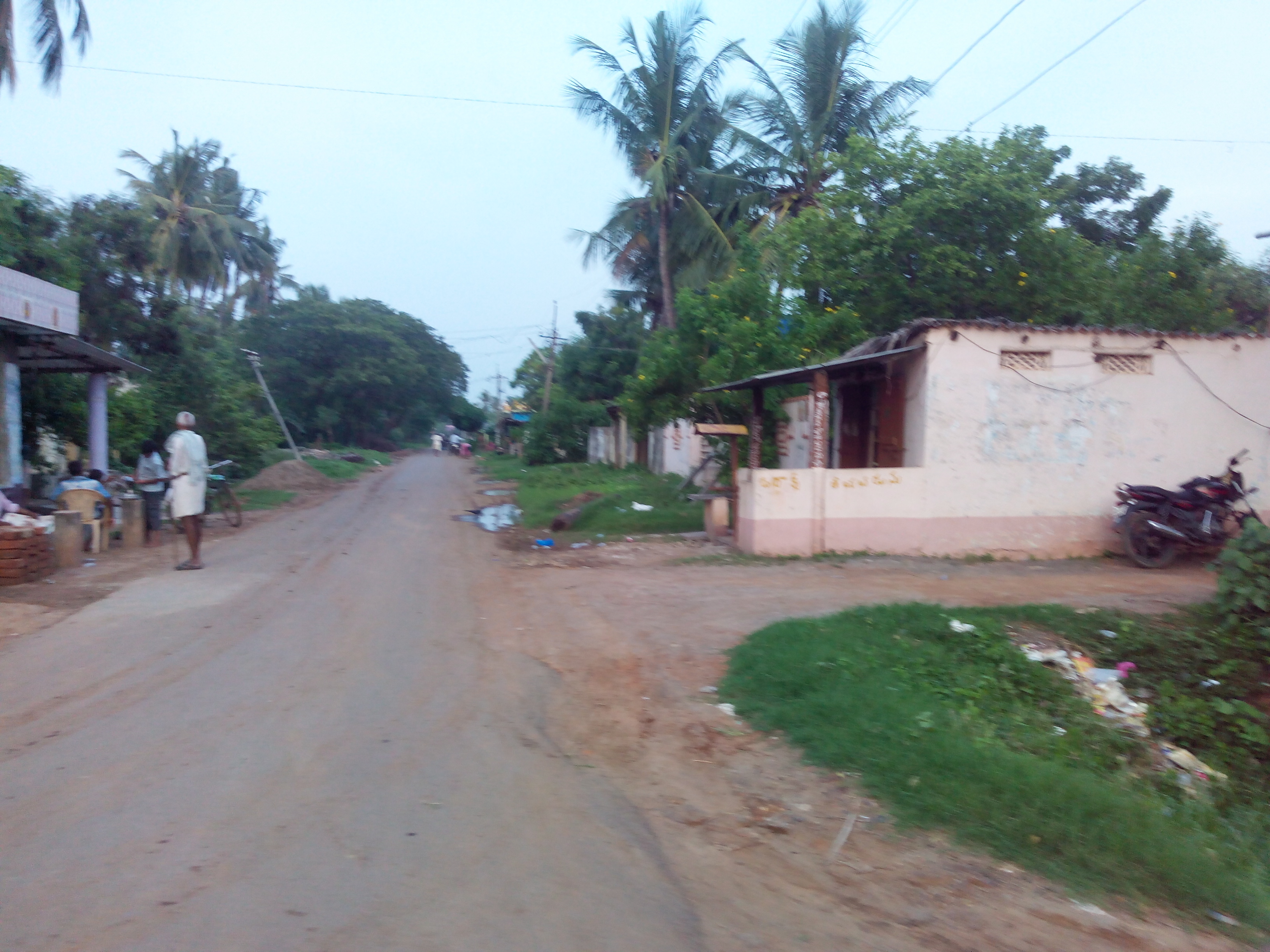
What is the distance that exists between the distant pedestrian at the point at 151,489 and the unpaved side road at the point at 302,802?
5.73m

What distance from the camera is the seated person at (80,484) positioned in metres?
12.6

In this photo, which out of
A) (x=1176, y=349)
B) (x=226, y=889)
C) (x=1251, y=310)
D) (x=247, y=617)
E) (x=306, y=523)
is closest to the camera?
(x=226, y=889)

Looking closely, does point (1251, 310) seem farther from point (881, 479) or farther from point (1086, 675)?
point (1086, 675)

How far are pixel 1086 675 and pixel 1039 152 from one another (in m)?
13.3

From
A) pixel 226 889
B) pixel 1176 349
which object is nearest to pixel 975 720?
pixel 226 889

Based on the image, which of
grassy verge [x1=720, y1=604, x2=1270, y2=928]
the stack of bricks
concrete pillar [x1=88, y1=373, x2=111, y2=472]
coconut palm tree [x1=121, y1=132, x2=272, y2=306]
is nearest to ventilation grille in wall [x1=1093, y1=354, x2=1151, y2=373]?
grassy verge [x1=720, y1=604, x2=1270, y2=928]

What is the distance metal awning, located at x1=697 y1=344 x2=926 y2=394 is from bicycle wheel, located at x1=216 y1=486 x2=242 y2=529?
885 centimetres

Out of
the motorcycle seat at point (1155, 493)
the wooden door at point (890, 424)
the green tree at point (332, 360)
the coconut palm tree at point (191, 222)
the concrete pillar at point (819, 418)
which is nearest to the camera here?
the motorcycle seat at point (1155, 493)

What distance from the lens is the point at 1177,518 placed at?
11.9m

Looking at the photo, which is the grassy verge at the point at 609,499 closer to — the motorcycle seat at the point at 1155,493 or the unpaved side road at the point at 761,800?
the unpaved side road at the point at 761,800

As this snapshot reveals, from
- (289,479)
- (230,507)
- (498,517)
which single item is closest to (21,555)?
(230,507)

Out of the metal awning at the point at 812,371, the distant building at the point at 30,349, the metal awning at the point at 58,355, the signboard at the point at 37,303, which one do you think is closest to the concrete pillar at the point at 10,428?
the distant building at the point at 30,349

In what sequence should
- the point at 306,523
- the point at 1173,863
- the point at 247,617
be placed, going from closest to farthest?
the point at 1173,863 < the point at 247,617 < the point at 306,523

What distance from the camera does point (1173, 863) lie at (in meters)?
3.92
